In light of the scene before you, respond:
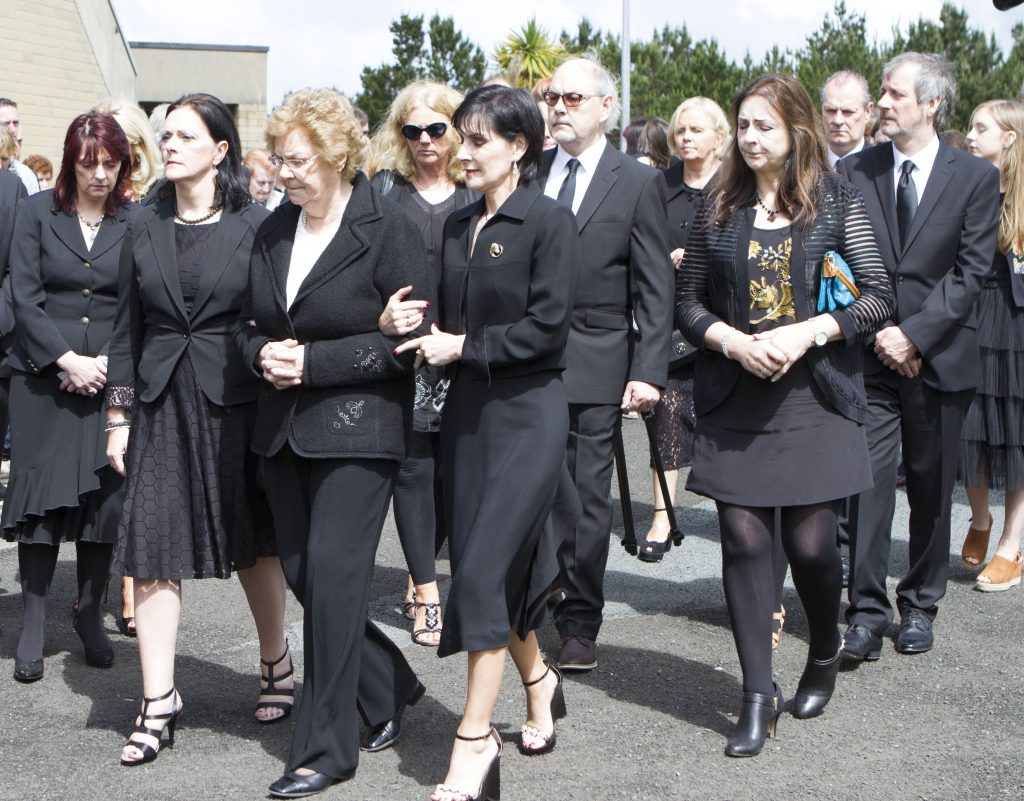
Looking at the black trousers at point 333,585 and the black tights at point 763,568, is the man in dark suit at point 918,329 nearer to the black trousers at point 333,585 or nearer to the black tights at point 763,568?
the black tights at point 763,568

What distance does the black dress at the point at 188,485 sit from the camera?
4562mm

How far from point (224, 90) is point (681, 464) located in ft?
104

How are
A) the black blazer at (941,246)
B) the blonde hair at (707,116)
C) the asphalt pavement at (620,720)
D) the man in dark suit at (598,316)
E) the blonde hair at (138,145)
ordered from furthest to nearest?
1. the blonde hair at (707,116)
2. the blonde hair at (138,145)
3. the black blazer at (941,246)
4. the man in dark suit at (598,316)
5. the asphalt pavement at (620,720)

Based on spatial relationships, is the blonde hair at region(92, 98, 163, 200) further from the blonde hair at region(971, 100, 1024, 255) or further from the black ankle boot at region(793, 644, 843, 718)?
the blonde hair at region(971, 100, 1024, 255)

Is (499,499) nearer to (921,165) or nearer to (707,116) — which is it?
(921,165)

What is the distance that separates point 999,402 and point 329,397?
13.4ft

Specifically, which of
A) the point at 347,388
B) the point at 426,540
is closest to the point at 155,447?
the point at 347,388

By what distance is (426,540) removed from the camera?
6113mm

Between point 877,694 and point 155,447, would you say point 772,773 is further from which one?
point 155,447

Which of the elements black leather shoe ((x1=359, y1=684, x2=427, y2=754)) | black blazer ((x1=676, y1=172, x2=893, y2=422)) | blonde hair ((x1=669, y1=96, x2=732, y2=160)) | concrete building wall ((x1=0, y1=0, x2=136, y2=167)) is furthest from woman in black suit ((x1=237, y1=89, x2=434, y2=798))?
concrete building wall ((x1=0, y1=0, x2=136, y2=167))

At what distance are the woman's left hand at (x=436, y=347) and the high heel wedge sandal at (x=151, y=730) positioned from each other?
1424mm

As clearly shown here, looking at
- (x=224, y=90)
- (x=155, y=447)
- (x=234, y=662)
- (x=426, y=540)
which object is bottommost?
(x=234, y=662)

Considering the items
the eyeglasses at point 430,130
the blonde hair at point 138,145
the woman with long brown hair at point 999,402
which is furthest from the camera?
the woman with long brown hair at point 999,402

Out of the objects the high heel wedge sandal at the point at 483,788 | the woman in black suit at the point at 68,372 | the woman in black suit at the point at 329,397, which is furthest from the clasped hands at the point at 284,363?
the woman in black suit at the point at 68,372
